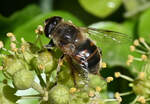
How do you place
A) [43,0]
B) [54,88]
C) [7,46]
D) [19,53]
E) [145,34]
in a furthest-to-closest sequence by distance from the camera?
1. [43,0]
2. [145,34]
3. [7,46]
4. [19,53]
5. [54,88]

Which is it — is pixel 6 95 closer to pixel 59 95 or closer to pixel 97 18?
pixel 59 95

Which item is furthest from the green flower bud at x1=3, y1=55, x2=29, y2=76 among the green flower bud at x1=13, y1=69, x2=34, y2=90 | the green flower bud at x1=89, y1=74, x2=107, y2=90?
the green flower bud at x1=89, y1=74, x2=107, y2=90

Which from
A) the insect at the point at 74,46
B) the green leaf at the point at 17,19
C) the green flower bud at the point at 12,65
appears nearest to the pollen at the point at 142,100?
the insect at the point at 74,46

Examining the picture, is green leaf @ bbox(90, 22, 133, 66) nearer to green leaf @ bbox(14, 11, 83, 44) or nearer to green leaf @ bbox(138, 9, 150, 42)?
green leaf @ bbox(138, 9, 150, 42)

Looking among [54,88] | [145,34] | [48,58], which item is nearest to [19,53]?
[48,58]

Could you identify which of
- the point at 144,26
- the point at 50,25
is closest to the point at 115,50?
the point at 144,26

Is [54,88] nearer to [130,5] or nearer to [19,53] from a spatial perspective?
[19,53]
